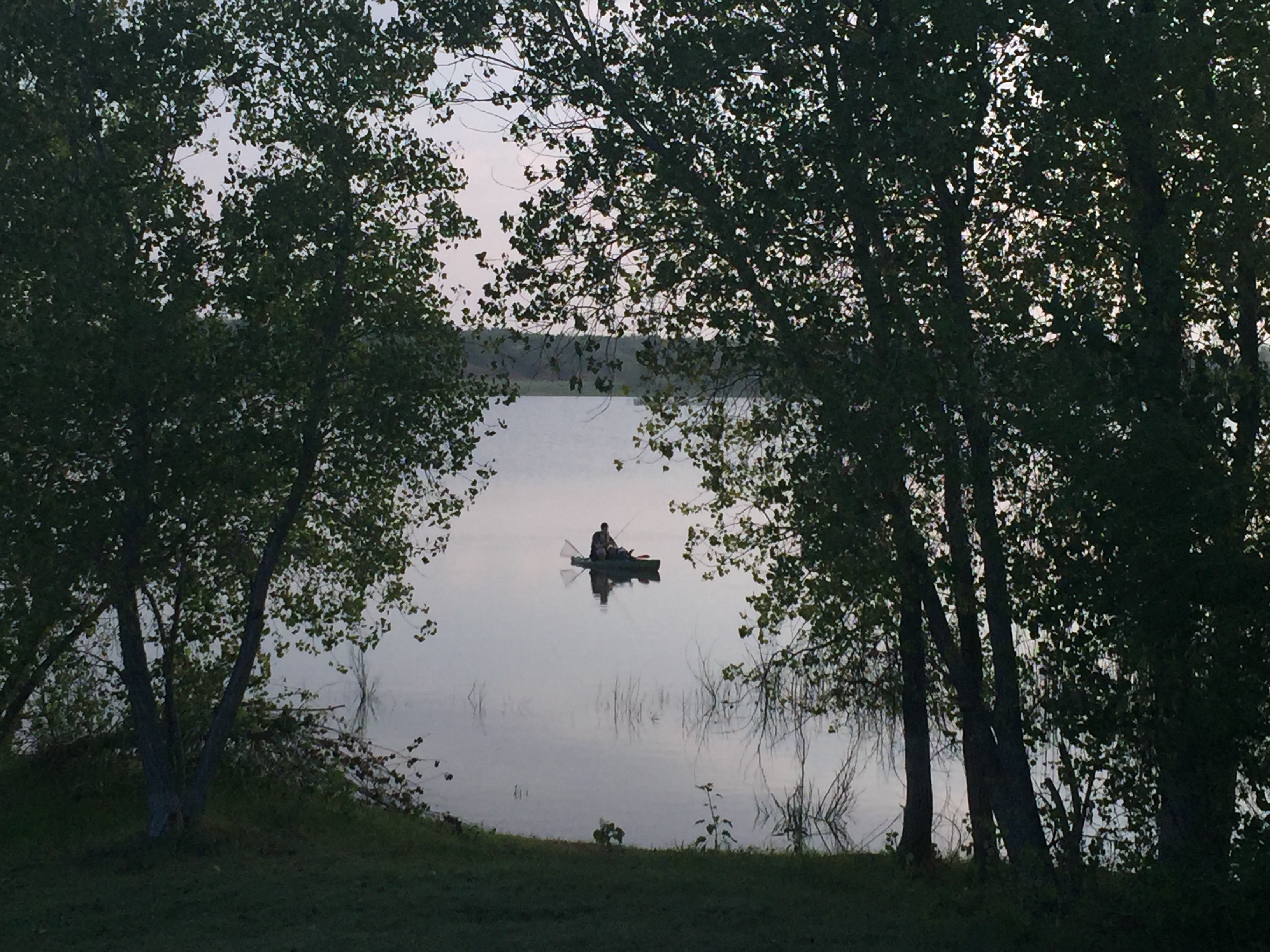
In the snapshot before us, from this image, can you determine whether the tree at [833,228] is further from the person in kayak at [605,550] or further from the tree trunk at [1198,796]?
the person in kayak at [605,550]

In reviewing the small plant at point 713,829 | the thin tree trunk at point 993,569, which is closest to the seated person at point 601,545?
the small plant at point 713,829

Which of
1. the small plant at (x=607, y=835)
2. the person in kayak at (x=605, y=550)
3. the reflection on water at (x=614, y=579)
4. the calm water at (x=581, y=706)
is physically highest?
the person in kayak at (x=605, y=550)

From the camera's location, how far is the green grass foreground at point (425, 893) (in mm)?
8523

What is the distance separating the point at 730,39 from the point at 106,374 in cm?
540

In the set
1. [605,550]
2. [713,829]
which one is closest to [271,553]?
[713,829]

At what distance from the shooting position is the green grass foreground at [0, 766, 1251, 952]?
852cm

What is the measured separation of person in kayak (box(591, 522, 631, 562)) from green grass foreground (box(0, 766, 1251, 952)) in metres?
22.3

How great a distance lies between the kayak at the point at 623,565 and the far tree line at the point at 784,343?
22570 mm

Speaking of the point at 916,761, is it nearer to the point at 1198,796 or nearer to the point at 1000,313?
the point at 1198,796

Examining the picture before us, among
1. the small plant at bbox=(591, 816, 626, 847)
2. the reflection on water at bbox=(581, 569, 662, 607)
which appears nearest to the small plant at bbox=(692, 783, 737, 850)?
the small plant at bbox=(591, 816, 626, 847)

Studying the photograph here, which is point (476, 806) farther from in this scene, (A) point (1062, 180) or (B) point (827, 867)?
(A) point (1062, 180)

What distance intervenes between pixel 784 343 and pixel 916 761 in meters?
4.65

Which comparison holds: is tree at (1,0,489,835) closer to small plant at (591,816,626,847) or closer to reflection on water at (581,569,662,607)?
small plant at (591,816,626,847)

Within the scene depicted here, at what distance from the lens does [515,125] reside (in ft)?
34.5
